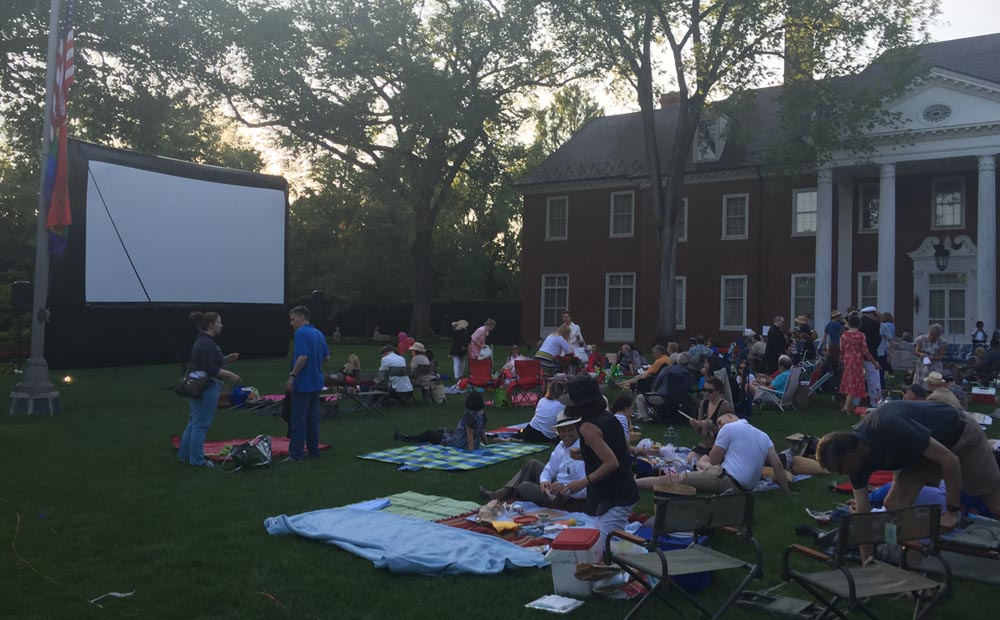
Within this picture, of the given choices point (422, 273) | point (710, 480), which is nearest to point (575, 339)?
point (710, 480)

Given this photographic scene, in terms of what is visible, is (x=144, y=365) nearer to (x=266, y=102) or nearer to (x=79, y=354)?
(x=79, y=354)

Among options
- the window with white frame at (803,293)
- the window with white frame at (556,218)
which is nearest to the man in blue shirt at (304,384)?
the window with white frame at (803,293)

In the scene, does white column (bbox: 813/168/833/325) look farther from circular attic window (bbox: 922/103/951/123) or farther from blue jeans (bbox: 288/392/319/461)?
blue jeans (bbox: 288/392/319/461)

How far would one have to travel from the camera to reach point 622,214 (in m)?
32.6

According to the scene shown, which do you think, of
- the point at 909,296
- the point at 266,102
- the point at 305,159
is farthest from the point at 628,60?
the point at 305,159

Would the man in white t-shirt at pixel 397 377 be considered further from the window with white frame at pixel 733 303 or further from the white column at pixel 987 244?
the window with white frame at pixel 733 303

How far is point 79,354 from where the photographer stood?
19859 millimetres

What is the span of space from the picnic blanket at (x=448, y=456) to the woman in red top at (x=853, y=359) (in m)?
6.03

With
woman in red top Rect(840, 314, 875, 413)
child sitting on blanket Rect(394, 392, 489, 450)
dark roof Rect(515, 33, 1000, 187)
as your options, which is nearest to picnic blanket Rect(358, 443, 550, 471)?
child sitting on blanket Rect(394, 392, 489, 450)

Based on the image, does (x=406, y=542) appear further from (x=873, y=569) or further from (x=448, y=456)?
(x=448, y=456)

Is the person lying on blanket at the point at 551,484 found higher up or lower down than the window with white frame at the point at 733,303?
lower down

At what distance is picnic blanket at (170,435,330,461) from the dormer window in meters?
23.0

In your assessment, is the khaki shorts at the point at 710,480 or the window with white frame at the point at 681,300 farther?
the window with white frame at the point at 681,300

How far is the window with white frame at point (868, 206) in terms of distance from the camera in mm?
28078
